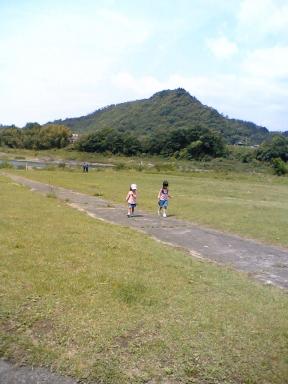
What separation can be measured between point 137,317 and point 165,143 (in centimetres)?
9761

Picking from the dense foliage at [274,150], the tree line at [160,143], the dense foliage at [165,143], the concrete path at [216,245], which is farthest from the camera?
the dense foliage at [165,143]

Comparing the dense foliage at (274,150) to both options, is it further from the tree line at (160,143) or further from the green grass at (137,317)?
the green grass at (137,317)

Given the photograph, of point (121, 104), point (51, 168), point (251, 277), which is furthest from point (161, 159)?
point (121, 104)

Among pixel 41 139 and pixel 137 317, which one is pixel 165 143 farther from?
pixel 137 317

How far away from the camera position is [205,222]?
17469 millimetres

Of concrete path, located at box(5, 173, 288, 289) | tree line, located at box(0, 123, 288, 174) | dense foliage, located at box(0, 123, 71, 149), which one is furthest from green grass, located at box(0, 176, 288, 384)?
dense foliage, located at box(0, 123, 71, 149)

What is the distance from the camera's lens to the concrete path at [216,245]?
10.1 meters

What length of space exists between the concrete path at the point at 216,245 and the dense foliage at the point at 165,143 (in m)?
81.0

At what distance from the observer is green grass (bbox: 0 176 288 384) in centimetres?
521

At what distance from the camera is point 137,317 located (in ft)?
21.1

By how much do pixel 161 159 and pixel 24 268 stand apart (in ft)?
296

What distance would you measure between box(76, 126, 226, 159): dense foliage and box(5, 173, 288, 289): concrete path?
81008 mm

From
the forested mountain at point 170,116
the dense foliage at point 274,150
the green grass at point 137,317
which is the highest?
the forested mountain at point 170,116

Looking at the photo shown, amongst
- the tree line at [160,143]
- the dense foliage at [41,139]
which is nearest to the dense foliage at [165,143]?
the tree line at [160,143]
